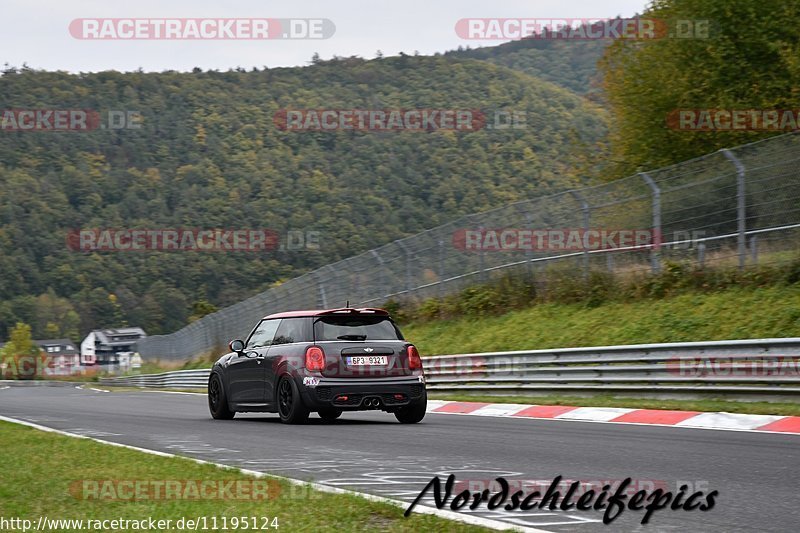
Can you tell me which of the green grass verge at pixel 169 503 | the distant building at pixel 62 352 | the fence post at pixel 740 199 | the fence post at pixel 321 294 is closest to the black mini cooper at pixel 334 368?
the green grass verge at pixel 169 503

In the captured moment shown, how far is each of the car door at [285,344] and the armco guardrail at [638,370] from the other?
4984mm

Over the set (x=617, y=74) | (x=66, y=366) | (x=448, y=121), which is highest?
(x=448, y=121)

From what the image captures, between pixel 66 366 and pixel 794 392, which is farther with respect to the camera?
pixel 66 366

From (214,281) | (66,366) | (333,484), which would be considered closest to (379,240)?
(214,281)

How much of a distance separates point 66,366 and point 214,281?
2714 inches

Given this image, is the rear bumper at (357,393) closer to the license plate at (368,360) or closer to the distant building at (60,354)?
the license plate at (368,360)

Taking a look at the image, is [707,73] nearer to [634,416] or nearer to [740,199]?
[740,199]

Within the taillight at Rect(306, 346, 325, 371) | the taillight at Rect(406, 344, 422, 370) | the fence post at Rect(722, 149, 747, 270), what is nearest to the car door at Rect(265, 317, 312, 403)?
the taillight at Rect(306, 346, 325, 371)

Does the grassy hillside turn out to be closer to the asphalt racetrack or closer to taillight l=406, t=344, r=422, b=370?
taillight l=406, t=344, r=422, b=370

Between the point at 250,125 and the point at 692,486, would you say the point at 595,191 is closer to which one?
the point at 692,486

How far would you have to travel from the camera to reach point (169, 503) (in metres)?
6.57

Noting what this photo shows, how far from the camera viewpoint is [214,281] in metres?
74.5

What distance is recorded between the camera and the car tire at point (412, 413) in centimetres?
1417

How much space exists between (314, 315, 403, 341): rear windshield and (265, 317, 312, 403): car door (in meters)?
0.16
